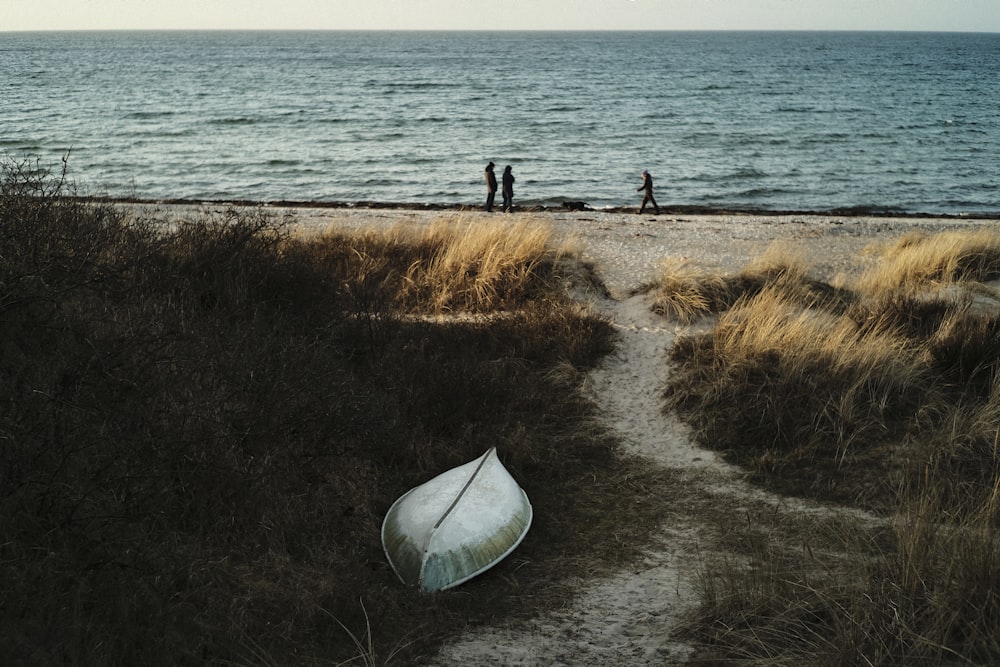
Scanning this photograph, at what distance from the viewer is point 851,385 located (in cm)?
985

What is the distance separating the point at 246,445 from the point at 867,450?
20.2 feet

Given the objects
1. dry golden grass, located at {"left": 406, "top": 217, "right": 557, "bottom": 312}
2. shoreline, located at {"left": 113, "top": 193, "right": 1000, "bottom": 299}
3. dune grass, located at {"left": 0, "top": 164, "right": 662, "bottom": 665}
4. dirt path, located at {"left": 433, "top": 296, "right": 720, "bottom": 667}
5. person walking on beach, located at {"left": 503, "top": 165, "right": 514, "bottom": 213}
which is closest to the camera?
dune grass, located at {"left": 0, "top": 164, "right": 662, "bottom": 665}

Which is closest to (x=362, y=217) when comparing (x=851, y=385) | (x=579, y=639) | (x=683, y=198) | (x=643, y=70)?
(x=683, y=198)

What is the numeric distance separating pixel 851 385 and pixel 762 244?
7.82m

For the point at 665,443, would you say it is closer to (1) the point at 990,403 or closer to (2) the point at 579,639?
(1) the point at 990,403

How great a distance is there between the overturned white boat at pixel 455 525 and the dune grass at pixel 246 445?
183mm

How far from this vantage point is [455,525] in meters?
6.93

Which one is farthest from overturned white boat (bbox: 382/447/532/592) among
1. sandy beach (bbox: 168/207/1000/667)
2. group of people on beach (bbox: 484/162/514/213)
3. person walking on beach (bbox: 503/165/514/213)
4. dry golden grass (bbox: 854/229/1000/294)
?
person walking on beach (bbox: 503/165/514/213)

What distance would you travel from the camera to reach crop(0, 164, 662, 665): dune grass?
5398 mm

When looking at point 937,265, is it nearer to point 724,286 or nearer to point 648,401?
point 724,286

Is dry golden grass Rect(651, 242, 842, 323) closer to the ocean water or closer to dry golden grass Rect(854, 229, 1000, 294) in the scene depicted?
dry golden grass Rect(854, 229, 1000, 294)

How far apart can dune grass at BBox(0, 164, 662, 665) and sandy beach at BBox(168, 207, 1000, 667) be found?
29 cm

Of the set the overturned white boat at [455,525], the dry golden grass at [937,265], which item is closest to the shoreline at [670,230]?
the dry golden grass at [937,265]

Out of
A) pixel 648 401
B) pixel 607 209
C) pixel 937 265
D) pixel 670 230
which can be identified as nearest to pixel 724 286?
pixel 648 401
